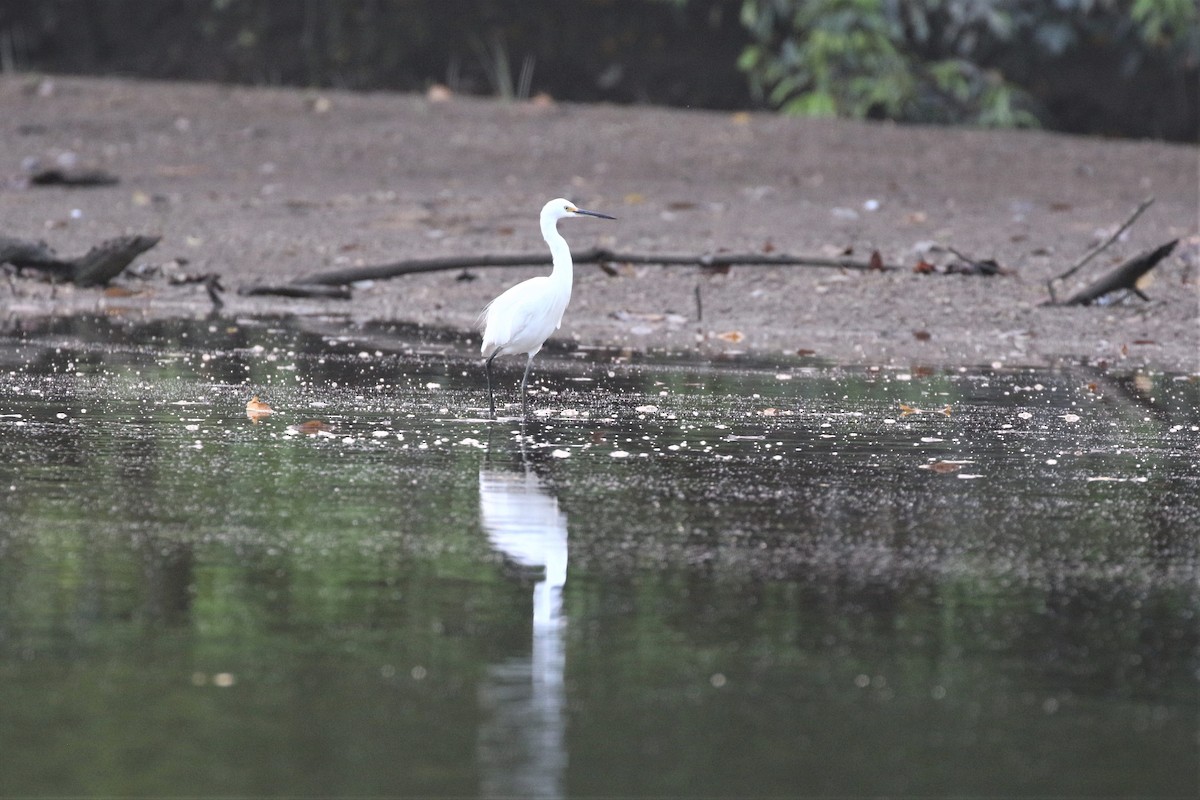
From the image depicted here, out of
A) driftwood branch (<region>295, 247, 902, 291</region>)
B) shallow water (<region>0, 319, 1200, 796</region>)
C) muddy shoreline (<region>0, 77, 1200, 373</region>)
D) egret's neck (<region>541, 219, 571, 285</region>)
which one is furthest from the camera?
driftwood branch (<region>295, 247, 902, 291</region>)

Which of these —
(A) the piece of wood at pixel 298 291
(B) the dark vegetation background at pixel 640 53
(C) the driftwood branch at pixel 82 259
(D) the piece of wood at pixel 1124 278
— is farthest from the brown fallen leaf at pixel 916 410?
(B) the dark vegetation background at pixel 640 53

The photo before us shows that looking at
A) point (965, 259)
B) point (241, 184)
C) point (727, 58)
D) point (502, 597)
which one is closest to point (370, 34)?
point (727, 58)

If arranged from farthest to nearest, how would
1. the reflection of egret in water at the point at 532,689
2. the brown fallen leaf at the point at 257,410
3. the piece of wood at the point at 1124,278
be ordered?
1. the piece of wood at the point at 1124,278
2. the brown fallen leaf at the point at 257,410
3. the reflection of egret in water at the point at 532,689

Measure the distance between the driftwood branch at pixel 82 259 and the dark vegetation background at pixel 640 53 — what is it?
12.7 meters

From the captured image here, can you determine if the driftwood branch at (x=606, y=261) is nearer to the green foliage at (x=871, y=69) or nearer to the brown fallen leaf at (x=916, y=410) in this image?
the brown fallen leaf at (x=916, y=410)

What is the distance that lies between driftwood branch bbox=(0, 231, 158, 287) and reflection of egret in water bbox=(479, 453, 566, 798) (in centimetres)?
856

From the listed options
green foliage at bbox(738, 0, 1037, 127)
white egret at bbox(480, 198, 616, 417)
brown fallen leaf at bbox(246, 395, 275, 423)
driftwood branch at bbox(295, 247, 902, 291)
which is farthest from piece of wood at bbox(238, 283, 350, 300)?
green foliage at bbox(738, 0, 1037, 127)

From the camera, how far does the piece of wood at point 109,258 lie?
14.6 metres

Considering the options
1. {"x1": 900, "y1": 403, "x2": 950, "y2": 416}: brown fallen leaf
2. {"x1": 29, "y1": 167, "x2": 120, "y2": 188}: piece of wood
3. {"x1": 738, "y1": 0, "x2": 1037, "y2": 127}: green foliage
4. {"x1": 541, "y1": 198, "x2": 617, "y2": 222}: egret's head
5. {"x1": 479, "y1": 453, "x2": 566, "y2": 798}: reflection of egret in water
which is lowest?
{"x1": 479, "y1": 453, "x2": 566, "y2": 798}: reflection of egret in water

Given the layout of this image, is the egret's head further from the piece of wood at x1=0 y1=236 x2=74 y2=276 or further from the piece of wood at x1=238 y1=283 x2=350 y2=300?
the piece of wood at x1=0 y1=236 x2=74 y2=276

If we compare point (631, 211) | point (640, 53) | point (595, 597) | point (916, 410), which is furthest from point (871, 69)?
point (595, 597)

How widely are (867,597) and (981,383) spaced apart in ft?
18.3

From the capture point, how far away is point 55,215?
18.4 metres

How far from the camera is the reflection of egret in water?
400 cm
